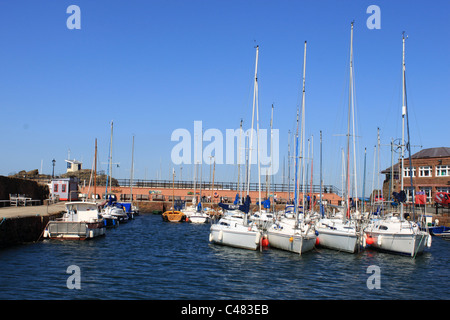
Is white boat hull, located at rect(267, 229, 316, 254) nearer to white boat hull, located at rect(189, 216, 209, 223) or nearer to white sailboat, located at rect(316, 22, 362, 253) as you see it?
white sailboat, located at rect(316, 22, 362, 253)

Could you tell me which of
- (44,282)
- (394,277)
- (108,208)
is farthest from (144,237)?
(394,277)

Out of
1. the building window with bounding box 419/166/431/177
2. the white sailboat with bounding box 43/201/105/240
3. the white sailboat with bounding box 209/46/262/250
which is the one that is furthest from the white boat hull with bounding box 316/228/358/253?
the building window with bounding box 419/166/431/177

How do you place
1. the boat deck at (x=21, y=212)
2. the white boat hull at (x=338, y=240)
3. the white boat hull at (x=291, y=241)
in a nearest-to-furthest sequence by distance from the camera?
the white boat hull at (x=291, y=241)
the white boat hull at (x=338, y=240)
the boat deck at (x=21, y=212)

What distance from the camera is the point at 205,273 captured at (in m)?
23.8

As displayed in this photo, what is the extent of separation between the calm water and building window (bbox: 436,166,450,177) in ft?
113

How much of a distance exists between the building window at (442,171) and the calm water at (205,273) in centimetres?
3443

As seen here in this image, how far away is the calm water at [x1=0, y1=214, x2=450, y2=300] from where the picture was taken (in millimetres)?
19312

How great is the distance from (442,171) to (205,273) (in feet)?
177

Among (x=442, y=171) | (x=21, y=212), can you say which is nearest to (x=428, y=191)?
(x=442, y=171)

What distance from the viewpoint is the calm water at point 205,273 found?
19.3 meters

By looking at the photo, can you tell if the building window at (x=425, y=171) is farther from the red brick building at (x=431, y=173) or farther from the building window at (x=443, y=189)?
the building window at (x=443, y=189)

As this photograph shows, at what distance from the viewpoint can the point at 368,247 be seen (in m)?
34.8

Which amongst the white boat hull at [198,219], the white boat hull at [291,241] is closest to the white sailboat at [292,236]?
the white boat hull at [291,241]

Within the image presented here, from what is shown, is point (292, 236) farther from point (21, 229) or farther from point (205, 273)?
point (21, 229)
